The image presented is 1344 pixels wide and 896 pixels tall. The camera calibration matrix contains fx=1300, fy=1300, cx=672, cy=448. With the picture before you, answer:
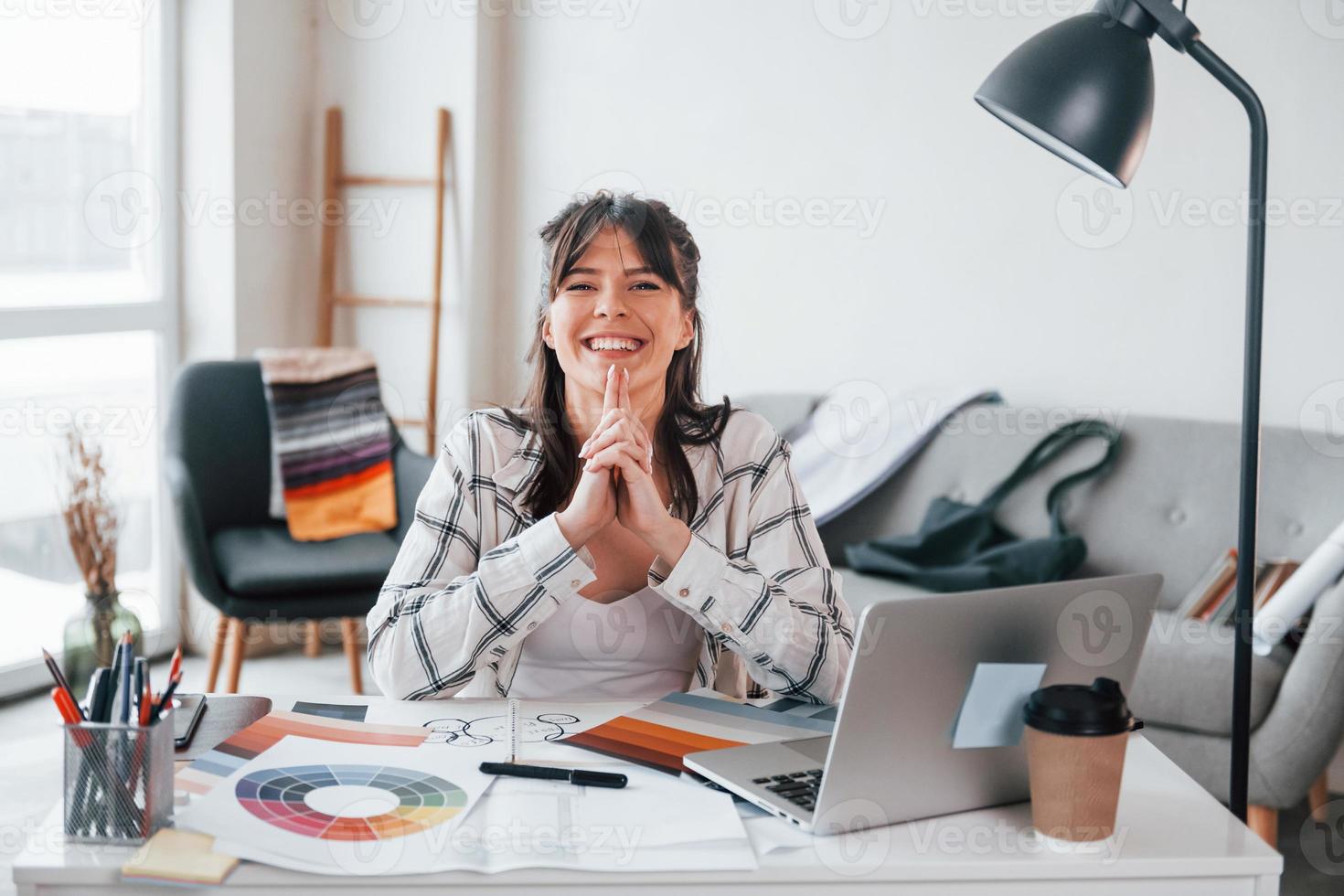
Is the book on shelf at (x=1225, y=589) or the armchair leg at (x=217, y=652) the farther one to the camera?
the armchair leg at (x=217, y=652)

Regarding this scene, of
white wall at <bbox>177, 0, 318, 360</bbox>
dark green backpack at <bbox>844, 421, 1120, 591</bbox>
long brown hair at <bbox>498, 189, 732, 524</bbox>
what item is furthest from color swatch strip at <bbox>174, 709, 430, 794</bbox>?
white wall at <bbox>177, 0, 318, 360</bbox>

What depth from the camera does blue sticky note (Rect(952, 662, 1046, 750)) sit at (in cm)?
109

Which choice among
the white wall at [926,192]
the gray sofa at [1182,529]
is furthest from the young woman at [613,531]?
the white wall at [926,192]

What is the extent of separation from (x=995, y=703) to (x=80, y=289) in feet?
10.4

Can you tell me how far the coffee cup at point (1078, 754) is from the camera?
1029mm

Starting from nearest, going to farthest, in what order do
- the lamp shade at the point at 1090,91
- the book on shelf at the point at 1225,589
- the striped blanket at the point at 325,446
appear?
the lamp shade at the point at 1090,91
the book on shelf at the point at 1225,589
the striped blanket at the point at 325,446

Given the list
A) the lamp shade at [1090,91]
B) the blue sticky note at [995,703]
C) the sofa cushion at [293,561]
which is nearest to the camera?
the blue sticky note at [995,703]

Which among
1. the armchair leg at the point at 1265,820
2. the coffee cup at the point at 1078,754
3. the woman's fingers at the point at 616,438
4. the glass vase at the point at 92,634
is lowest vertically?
the armchair leg at the point at 1265,820

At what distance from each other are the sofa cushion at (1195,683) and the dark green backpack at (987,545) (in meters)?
0.32

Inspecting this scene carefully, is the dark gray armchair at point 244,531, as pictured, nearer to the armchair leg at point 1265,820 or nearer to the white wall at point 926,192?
the white wall at point 926,192

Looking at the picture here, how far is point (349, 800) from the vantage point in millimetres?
1104

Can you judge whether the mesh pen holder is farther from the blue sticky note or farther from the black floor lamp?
the black floor lamp

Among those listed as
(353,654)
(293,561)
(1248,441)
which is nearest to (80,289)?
(293,561)

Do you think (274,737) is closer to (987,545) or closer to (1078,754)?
(1078,754)
